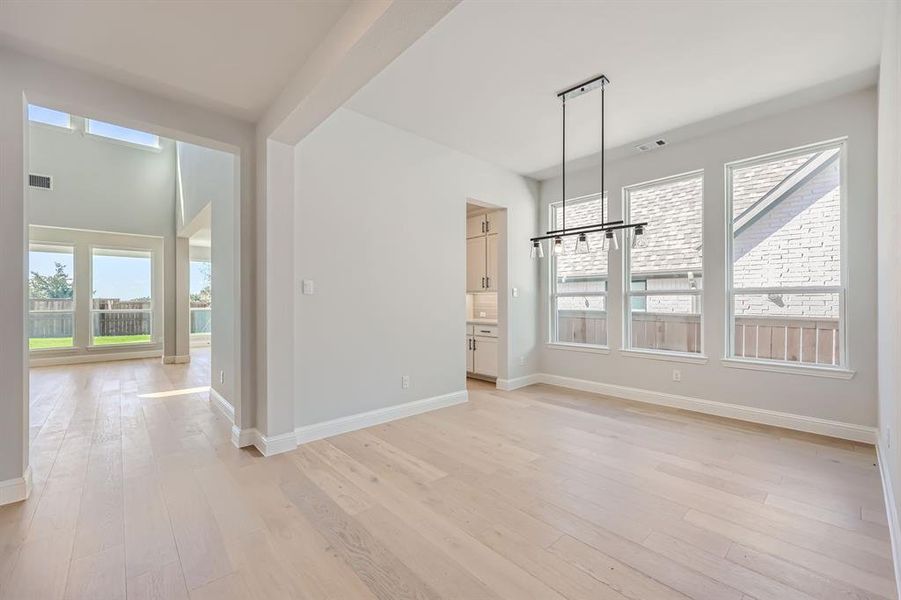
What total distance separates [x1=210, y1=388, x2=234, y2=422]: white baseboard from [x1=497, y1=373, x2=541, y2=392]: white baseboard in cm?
309

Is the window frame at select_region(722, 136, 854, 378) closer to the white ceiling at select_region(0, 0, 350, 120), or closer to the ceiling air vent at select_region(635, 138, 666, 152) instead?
the ceiling air vent at select_region(635, 138, 666, 152)

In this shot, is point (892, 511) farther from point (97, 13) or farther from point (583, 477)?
point (97, 13)

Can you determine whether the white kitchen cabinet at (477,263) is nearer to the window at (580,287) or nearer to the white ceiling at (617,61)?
the window at (580,287)

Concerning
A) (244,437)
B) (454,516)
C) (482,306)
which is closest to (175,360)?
(244,437)

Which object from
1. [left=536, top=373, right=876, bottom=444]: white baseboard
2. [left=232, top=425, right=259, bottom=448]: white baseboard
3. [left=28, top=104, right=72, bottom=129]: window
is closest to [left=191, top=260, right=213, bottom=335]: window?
[left=28, top=104, right=72, bottom=129]: window

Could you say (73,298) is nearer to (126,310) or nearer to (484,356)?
(126,310)

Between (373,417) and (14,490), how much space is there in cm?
228

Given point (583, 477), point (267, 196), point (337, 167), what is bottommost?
point (583, 477)

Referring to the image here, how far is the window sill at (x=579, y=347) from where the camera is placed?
16.0 feet

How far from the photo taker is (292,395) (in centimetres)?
308

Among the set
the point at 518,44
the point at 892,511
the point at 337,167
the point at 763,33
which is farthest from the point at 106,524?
the point at 763,33

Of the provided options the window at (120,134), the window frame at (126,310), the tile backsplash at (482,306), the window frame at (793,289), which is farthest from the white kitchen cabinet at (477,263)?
the window frame at (126,310)

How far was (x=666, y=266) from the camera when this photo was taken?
14.4ft

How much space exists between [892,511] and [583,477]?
58.7 inches
